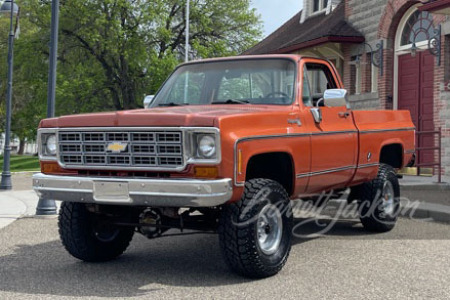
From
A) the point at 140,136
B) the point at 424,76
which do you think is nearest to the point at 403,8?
the point at 424,76

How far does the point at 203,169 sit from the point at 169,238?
10.1ft

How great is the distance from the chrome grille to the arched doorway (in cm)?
1256

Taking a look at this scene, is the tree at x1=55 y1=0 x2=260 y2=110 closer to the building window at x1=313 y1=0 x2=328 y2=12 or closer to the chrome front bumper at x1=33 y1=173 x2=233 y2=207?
the building window at x1=313 y1=0 x2=328 y2=12

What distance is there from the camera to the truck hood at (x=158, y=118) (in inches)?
220

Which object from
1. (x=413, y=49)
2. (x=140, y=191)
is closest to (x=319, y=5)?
(x=413, y=49)

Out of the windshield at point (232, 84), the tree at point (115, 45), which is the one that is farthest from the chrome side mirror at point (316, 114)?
the tree at point (115, 45)

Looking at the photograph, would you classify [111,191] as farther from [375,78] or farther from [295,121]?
[375,78]

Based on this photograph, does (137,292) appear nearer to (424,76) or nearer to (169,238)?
(169,238)

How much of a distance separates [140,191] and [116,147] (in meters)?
0.54

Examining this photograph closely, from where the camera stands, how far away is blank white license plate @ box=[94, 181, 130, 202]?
5.77 meters

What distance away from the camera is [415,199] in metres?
11.7

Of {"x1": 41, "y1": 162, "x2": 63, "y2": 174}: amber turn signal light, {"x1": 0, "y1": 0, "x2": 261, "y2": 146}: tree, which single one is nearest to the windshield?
{"x1": 41, "y1": 162, "x2": 63, "y2": 174}: amber turn signal light

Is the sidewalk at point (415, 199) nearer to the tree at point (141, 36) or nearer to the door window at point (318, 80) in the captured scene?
the door window at point (318, 80)

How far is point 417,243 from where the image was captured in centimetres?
785
